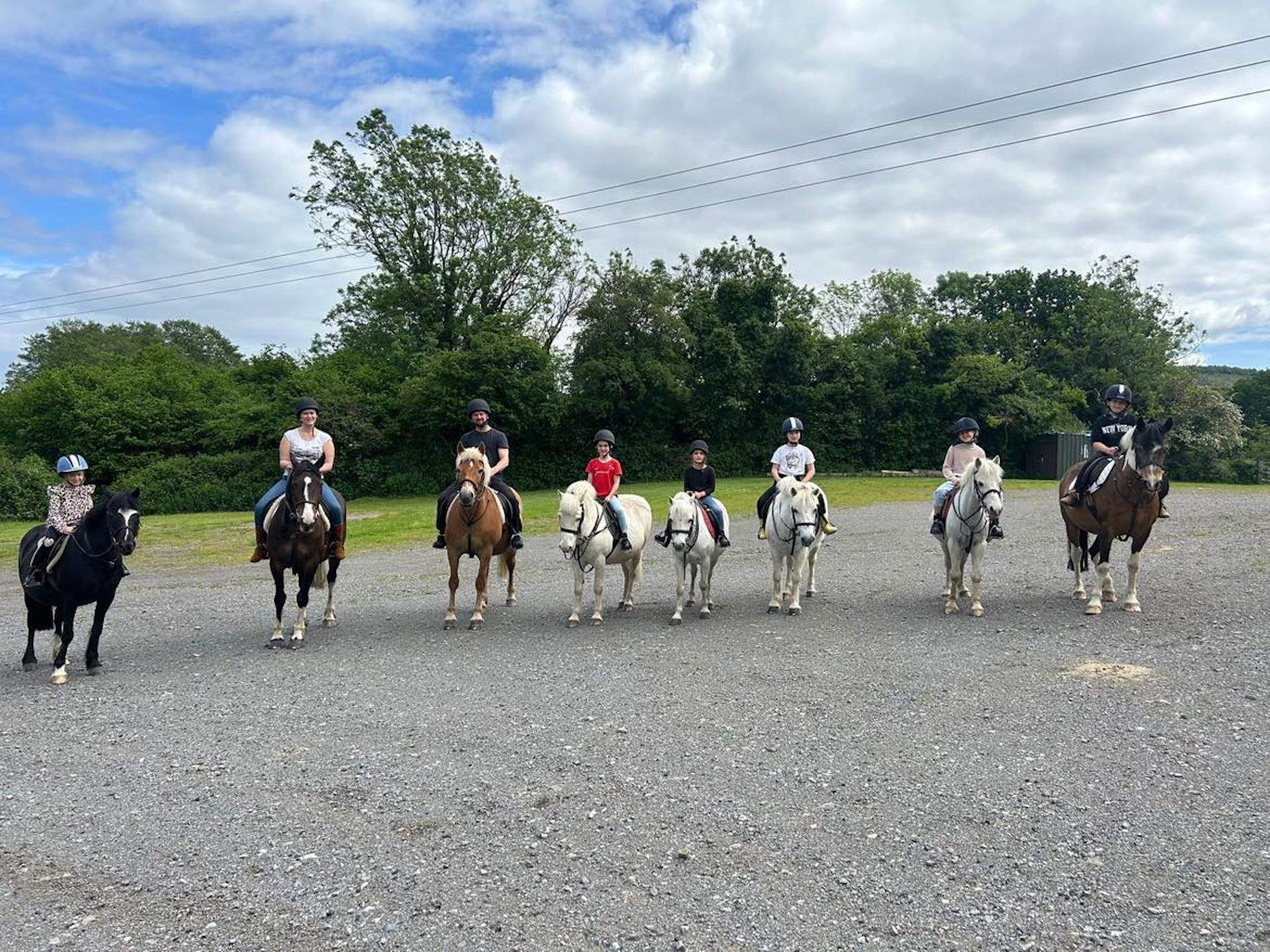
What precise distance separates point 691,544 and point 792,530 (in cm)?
131

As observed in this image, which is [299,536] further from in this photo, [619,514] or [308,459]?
[619,514]

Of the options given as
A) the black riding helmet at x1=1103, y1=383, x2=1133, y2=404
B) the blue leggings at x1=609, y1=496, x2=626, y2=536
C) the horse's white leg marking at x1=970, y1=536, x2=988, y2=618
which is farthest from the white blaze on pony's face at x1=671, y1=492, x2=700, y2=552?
the black riding helmet at x1=1103, y1=383, x2=1133, y2=404

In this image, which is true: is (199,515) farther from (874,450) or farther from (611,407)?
(874,450)

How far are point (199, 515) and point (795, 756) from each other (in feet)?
104

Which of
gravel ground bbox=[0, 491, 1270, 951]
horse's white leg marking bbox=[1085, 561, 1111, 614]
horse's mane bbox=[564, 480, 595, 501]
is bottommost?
gravel ground bbox=[0, 491, 1270, 951]

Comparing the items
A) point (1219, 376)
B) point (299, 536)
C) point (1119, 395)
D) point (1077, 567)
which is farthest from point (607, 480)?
point (1219, 376)

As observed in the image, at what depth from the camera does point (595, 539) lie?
387 inches

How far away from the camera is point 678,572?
395 inches

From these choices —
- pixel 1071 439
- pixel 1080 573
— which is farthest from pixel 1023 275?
pixel 1080 573

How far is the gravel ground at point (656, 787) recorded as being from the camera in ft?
11.9

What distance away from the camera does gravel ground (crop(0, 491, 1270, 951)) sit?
3619 millimetres

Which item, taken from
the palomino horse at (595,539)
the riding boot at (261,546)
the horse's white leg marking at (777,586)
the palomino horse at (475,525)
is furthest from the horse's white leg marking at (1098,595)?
the riding boot at (261,546)

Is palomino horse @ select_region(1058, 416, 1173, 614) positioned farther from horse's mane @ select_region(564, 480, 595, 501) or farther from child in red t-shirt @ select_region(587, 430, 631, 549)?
horse's mane @ select_region(564, 480, 595, 501)

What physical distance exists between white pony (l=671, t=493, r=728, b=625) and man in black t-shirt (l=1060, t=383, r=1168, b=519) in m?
4.62
